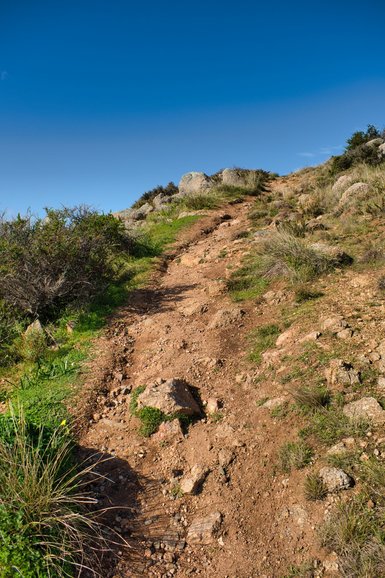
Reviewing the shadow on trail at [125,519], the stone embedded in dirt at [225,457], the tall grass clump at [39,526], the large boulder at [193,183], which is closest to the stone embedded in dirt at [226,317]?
the stone embedded in dirt at [225,457]

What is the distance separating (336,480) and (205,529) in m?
1.31

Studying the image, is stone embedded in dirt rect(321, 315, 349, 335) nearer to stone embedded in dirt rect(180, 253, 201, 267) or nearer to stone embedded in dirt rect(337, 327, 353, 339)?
stone embedded in dirt rect(337, 327, 353, 339)

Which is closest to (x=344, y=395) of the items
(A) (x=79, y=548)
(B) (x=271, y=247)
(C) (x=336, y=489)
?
(C) (x=336, y=489)

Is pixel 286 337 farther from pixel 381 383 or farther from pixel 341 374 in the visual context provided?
pixel 381 383

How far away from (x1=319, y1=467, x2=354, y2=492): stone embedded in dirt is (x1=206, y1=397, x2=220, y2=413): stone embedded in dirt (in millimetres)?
1714

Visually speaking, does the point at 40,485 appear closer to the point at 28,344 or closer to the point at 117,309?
the point at 28,344

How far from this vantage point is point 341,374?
15.7 feet

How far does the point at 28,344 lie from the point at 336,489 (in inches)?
225

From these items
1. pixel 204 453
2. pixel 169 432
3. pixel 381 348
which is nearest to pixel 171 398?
pixel 169 432

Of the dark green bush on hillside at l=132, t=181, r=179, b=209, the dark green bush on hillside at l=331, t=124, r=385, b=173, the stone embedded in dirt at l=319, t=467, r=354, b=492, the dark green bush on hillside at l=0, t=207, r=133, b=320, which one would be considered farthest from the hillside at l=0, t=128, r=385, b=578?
Result: the dark green bush on hillside at l=132, t=181, r=179, b=209

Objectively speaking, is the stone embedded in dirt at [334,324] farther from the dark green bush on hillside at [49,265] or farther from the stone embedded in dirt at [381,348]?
the dark green bush on hillside at [49,265]

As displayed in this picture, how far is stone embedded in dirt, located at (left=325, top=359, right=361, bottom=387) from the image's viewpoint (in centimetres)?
469

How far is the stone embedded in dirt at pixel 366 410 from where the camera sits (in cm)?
409

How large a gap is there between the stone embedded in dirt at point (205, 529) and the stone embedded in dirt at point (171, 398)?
1407 mm
